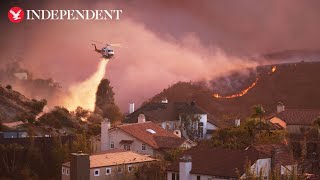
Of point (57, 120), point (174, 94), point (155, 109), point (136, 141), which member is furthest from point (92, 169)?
point (174, 94)

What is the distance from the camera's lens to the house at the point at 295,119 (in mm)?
26156

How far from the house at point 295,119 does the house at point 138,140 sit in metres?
5.81

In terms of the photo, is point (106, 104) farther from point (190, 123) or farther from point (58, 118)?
point (190, 123)

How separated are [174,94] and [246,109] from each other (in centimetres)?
357

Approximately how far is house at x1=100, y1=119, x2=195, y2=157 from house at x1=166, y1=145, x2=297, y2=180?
376 centimetres

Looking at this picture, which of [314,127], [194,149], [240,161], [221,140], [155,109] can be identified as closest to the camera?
[240,161]

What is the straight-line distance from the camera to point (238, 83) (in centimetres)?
3409

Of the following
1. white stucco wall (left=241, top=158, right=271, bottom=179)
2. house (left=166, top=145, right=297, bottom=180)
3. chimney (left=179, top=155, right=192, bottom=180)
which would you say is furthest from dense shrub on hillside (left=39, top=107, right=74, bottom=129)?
white stucco wall (left=241, top=158, right=271, bottom=179)

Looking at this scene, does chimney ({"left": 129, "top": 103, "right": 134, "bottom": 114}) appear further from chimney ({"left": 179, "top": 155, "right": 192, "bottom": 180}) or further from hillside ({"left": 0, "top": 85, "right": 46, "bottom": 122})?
chimney ({"left": 179, "top": 155, "right": 192, "bottom": 180})

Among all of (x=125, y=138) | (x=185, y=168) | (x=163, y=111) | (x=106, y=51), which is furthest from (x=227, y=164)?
(x=163, y=111)

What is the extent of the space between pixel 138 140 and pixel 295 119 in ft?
25.8

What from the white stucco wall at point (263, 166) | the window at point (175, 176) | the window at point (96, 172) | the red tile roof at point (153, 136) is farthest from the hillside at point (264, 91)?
the white stucco wall at point (263, 166)

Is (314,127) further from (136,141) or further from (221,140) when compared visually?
(136,141)

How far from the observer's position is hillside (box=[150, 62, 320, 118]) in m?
33.7
